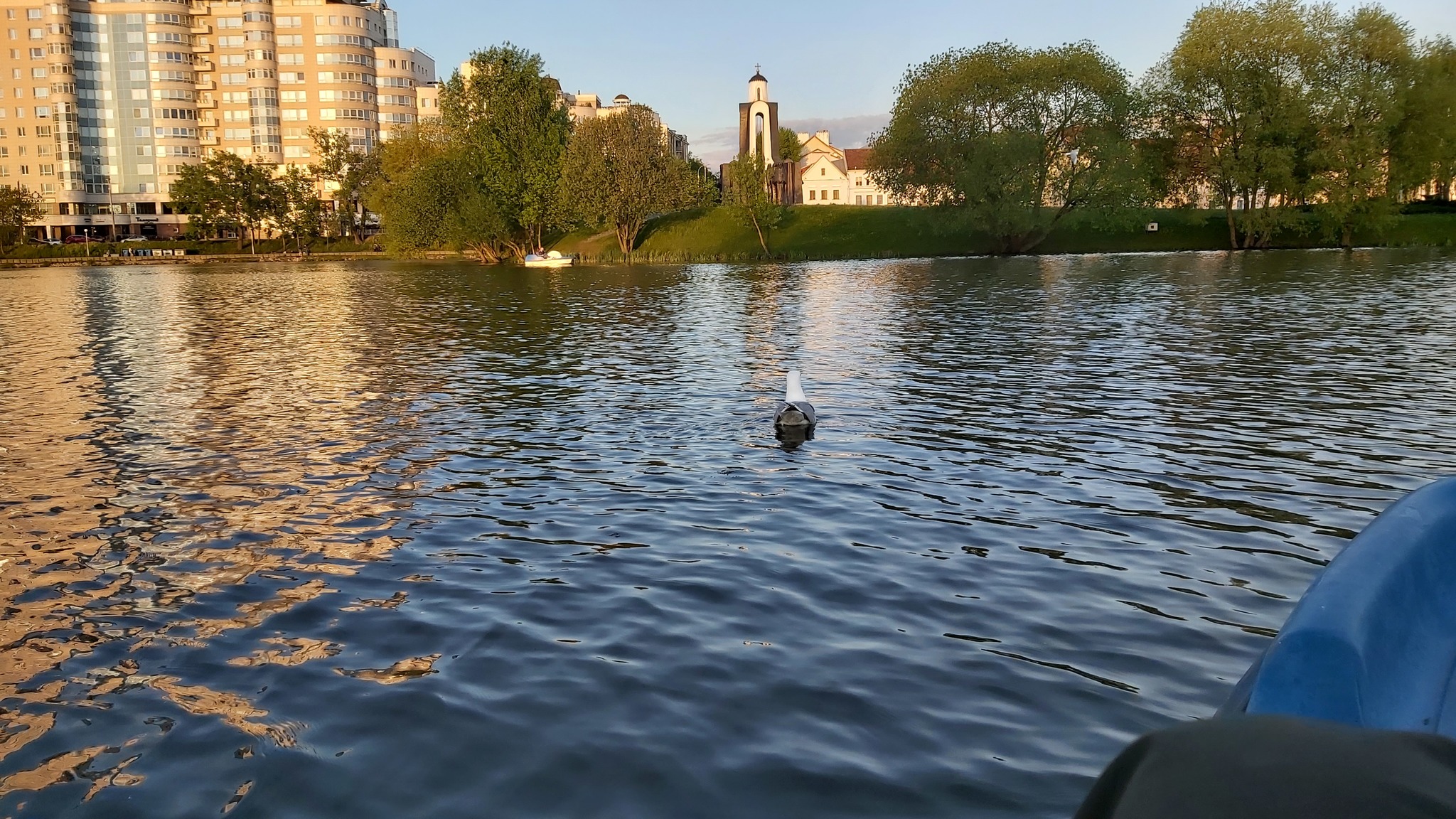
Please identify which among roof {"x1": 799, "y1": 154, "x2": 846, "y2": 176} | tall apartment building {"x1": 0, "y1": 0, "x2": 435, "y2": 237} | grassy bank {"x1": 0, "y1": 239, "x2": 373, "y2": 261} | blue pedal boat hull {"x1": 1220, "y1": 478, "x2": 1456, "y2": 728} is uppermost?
tall apartment building {"x1": 0, "y1": 0, "x2": 435, "y2": 237}

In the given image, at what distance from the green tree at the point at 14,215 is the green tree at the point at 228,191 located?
1896 cm

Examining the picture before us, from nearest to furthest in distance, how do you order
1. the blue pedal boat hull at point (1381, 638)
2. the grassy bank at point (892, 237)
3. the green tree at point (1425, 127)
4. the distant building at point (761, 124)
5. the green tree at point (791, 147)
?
1. the blue pedal boat hull at point (1381, 638)
2. the green tree at point (1425, 127)
3. the grassy bank at point (892, 237)
4. the distant building at point (761, 124)
5. the green tree at point (791, 147)

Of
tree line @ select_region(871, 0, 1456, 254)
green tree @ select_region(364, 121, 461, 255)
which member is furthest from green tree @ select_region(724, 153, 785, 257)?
green tree @ select_region(364, 121, 461, 255)

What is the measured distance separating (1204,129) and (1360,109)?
1061cm

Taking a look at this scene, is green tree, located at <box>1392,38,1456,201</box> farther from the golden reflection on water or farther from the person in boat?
the person in boat

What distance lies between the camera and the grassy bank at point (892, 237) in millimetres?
84750

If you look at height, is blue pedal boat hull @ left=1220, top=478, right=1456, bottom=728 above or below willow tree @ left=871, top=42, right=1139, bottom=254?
below

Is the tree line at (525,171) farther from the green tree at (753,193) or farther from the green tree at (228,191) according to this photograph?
the green tree at (228,191)

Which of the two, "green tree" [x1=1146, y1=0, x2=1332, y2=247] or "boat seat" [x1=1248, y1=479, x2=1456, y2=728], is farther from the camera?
"green tree" [x1=1146, y1=0, x2=1332, y2=247]

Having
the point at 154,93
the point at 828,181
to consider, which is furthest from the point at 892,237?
the point at 154,93

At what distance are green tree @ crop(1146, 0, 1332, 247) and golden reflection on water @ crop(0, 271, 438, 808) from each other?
224 feet

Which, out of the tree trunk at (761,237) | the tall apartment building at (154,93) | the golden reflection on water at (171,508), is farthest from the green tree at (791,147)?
the golden reflection on water at (171,508)

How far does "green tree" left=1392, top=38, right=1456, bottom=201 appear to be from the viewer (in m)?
75.4

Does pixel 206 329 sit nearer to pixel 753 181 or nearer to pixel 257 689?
pixel 257 689
